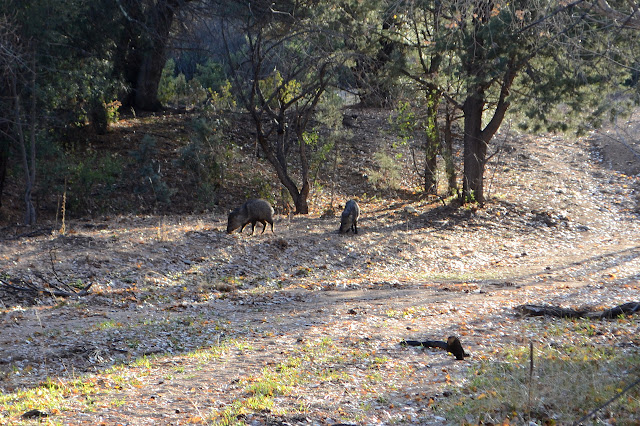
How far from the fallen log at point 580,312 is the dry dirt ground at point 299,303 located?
1.31ft

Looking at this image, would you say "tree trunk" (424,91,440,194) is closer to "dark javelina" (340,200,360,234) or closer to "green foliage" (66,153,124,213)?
"dark javelina" (340,200,360,234)

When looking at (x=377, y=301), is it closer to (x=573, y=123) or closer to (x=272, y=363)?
(x=272, y=363)

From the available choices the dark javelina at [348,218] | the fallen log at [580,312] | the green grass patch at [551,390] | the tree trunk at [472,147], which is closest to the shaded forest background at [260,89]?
the tree trunk at [472,147]

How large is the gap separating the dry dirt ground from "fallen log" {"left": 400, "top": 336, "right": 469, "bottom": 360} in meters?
0.13

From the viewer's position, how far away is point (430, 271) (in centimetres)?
1439

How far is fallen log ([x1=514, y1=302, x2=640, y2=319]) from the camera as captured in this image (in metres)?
8.73

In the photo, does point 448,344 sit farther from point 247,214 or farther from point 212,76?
point 212,76

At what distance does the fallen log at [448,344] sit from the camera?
7.04 m

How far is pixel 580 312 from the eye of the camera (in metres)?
8.89

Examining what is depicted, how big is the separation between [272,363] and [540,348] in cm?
312

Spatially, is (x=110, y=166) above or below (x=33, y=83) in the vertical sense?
below

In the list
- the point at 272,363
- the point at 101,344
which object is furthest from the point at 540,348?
the point at 101,344

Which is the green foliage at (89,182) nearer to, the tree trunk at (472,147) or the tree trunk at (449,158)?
the tree trunk at (449,158)

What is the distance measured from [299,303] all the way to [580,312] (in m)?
4.37
